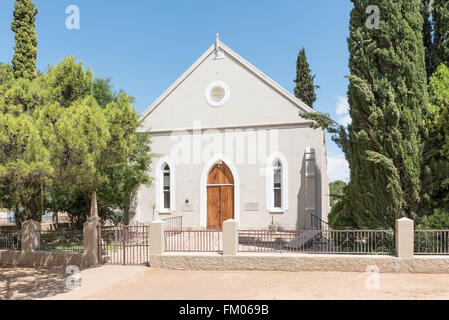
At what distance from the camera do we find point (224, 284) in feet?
27.5

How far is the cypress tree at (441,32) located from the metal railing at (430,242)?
6079 mm

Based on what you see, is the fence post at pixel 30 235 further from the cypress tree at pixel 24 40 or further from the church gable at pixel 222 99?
the cypress tree at pixel 24 40

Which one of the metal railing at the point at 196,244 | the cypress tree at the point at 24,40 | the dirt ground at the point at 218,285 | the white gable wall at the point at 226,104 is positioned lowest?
the dirt ground at the point at 218,285

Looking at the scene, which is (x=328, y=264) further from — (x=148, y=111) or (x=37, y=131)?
(x=148, y=111)

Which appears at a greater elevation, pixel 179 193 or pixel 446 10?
pixel 446 10

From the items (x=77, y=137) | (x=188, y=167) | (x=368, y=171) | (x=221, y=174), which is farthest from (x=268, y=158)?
(x=77, y=137)

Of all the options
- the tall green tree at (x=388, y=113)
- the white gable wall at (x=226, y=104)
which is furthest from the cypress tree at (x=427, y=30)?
the white gable wall at (x=226, y=104)

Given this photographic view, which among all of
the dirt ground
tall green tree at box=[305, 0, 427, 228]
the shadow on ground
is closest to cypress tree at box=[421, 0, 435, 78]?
tall green tree at box=[305, 0, 427, 228]

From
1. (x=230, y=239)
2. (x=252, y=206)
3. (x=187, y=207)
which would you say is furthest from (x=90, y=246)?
(x=252, y=206)

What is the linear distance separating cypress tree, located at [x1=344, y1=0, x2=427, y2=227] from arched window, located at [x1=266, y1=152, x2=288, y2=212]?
16.9ft

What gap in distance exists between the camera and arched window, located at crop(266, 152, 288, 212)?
52.7 feet

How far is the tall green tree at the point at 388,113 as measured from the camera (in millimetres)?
10141

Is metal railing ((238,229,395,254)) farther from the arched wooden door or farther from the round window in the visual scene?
the round window

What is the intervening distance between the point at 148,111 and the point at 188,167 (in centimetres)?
387
